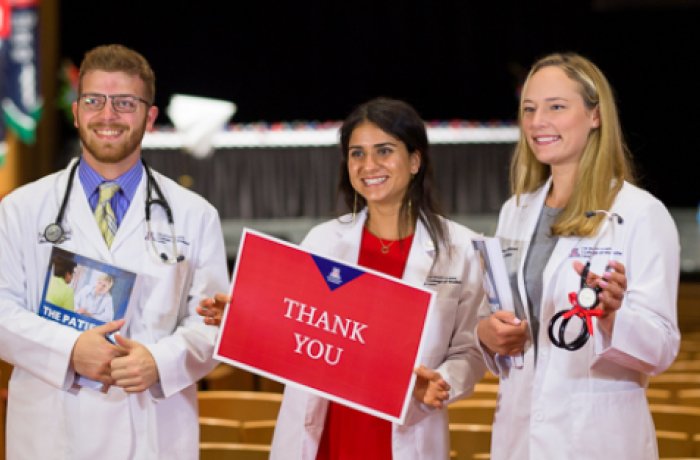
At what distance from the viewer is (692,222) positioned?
58.1ft

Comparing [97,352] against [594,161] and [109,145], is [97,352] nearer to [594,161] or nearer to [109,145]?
[109,145]

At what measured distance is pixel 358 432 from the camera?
2.88 meters

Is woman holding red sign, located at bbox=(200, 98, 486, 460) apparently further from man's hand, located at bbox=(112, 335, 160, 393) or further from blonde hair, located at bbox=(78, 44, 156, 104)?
blonde hair, located at bbox=(78, 44, 156, 104)

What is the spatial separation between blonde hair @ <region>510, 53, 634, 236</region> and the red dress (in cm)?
61

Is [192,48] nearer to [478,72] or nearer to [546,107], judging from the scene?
[478,72]

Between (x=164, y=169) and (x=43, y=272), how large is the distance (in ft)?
52.9

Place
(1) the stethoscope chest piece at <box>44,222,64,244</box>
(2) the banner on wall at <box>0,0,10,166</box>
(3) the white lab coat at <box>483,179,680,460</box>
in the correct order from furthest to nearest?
(2) the banner on wall at <box>0,0,10,166</box>
(1) the stethoscope chest piece at <box>44,222,64,244</box>
(3) the white lab coat at <box>483,179,680,460</box>

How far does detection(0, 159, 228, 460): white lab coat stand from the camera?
2.61 m

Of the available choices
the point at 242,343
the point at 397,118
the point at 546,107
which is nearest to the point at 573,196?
the point at 546,107

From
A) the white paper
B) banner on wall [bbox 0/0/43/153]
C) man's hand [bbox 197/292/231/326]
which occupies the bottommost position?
man's hand [bbox 197/292/231/326]

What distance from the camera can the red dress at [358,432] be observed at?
2867 mm

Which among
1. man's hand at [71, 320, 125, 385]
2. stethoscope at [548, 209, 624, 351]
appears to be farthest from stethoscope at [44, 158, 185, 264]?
stethoscope at [548, 209, 624, 351]

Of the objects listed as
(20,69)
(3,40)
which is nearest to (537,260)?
(3,40)

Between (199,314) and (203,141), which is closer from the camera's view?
(199,314)
